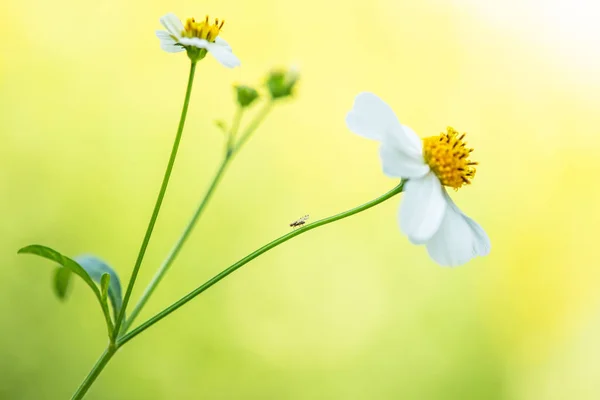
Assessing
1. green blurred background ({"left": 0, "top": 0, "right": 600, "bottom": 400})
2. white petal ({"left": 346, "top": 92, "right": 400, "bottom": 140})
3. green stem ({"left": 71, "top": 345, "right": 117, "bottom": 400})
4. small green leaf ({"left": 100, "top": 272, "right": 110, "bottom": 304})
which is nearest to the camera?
green stem ({"left": 71, "top": 345, "right": 117, "bottom": 400})

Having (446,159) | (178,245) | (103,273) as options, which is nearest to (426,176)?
(446,159)

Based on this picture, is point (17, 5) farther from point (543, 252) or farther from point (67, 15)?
point (543, 252)

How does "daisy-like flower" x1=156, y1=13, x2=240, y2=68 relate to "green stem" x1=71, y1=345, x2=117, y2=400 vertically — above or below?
above

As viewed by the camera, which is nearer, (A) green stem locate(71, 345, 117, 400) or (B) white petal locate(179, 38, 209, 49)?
(A) green stem locate(71, 345, 117, 400)

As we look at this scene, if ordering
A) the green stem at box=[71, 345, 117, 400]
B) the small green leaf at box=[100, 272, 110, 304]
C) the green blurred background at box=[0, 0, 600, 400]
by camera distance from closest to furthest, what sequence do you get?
1. the green stem at box=[71, 345, 117, 400]
2. the small green leaf at box=[100, 272, 110, 304]
3. the green blurred background at box=[0, 0, 600, 400]

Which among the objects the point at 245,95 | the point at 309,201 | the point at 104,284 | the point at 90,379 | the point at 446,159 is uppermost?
the point at 309,201

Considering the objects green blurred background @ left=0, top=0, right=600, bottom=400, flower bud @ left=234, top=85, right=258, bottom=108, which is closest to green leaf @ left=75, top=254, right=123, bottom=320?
flower bud @ left=234, top=85, right=258, bottom=108

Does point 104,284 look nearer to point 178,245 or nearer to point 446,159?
point 178,245

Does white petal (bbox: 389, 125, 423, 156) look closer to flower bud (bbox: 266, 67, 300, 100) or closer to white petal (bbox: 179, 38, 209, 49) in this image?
flower bud (bbox: 266, 67, 300, 100)
